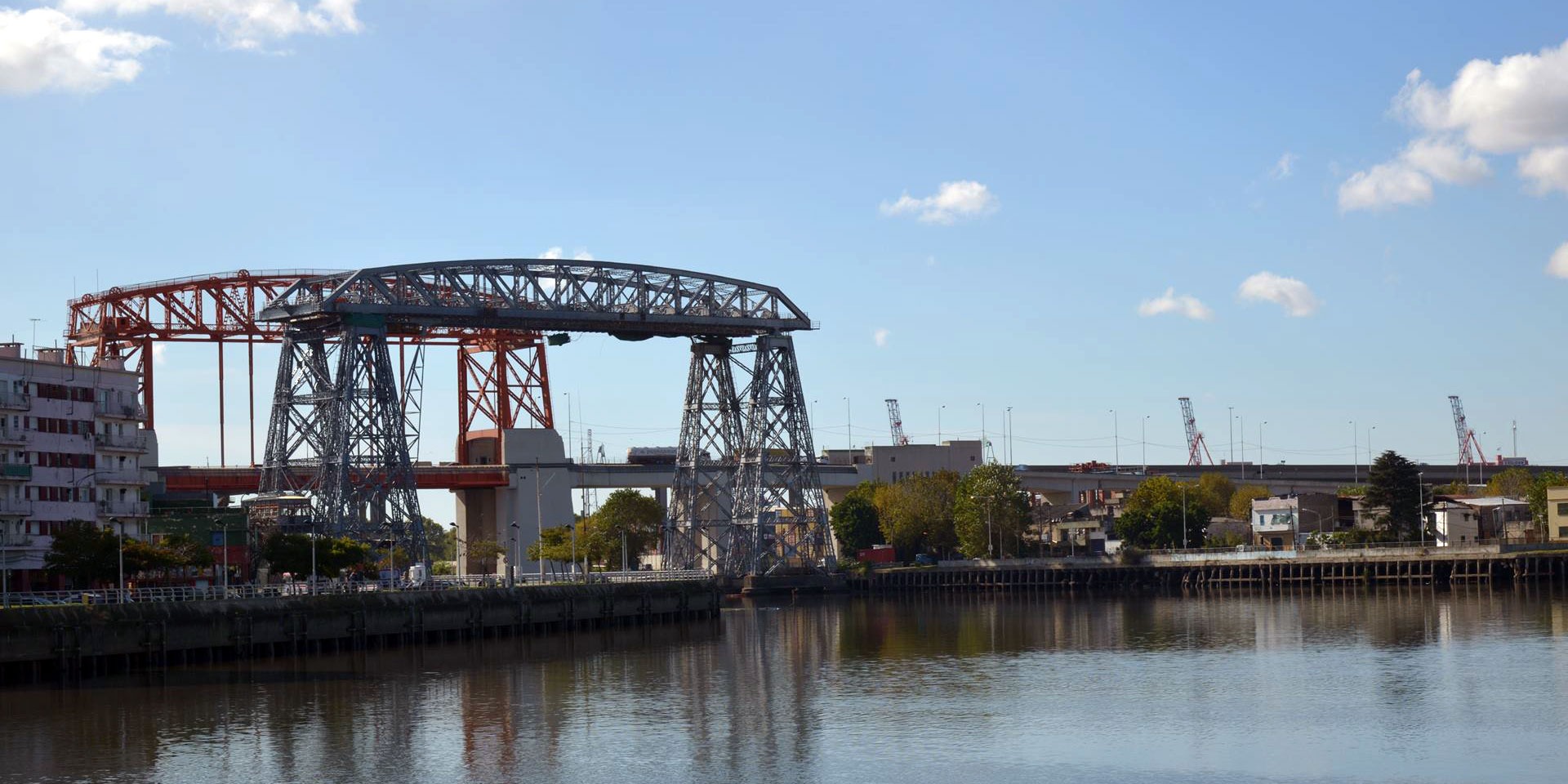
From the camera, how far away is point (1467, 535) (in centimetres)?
14262

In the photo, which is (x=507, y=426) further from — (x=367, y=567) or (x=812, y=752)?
(x=812, y=752)

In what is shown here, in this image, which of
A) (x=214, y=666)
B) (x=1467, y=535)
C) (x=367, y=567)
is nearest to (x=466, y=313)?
(x=367, y=567)

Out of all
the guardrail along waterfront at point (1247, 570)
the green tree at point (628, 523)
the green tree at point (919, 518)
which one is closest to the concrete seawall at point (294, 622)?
the guardrail along waterfront at point (1247, 570)

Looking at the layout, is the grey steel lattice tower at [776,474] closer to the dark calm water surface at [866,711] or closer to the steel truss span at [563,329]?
the steel truss span at [563,329]

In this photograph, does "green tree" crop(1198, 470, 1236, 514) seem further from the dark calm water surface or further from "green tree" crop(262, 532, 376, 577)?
"green tree" crop(262, 532, 376, 577)

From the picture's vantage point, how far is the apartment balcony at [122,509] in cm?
8706

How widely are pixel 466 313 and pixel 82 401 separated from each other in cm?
2384

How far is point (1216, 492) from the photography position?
184 metres

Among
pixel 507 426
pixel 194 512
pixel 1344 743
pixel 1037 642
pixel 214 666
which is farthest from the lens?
pixel 507 426

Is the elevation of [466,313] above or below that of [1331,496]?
above

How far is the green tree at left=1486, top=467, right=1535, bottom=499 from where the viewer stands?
527ft

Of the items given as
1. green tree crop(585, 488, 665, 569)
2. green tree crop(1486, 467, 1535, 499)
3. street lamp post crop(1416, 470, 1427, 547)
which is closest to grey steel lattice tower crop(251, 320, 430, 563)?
green tree crop(585, 488, 665, 569)

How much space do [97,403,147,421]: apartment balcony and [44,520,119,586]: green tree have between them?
11.4 m

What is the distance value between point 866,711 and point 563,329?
189 feet
